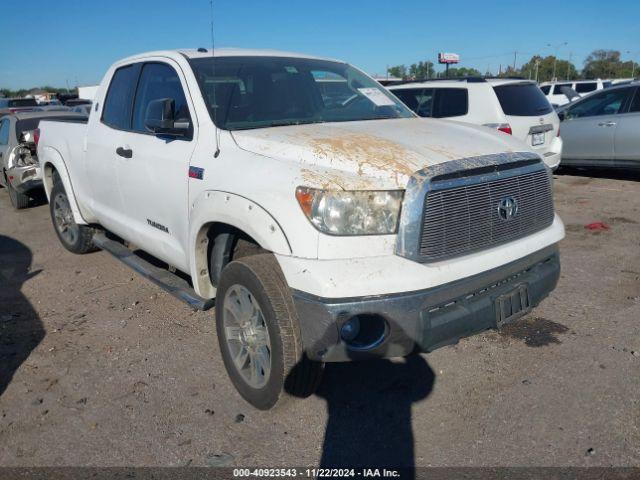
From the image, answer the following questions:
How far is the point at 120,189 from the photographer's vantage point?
4.47 meters

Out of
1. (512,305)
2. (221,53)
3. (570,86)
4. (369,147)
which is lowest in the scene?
(512,305)

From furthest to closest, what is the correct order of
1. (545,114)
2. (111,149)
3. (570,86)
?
(570,86) < (545,114) < (111,149)

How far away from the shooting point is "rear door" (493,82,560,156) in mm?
8258

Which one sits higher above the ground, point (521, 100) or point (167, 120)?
point (521, 100)

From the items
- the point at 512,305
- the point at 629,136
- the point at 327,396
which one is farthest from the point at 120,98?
the point at 629,136

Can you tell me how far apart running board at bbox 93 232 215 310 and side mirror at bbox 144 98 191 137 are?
1.06 m

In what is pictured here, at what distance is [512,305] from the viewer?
3.03 metres

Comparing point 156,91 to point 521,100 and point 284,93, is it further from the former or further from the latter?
point 521,100

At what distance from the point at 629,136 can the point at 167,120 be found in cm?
829

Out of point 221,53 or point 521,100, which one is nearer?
point 221,53

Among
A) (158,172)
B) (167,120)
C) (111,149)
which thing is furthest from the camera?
(111,149)

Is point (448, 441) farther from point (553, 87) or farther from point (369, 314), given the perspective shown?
point (553, 87)

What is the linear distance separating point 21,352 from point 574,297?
436 cm

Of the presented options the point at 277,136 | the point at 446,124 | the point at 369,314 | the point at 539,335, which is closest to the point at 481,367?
the point at 539,335
